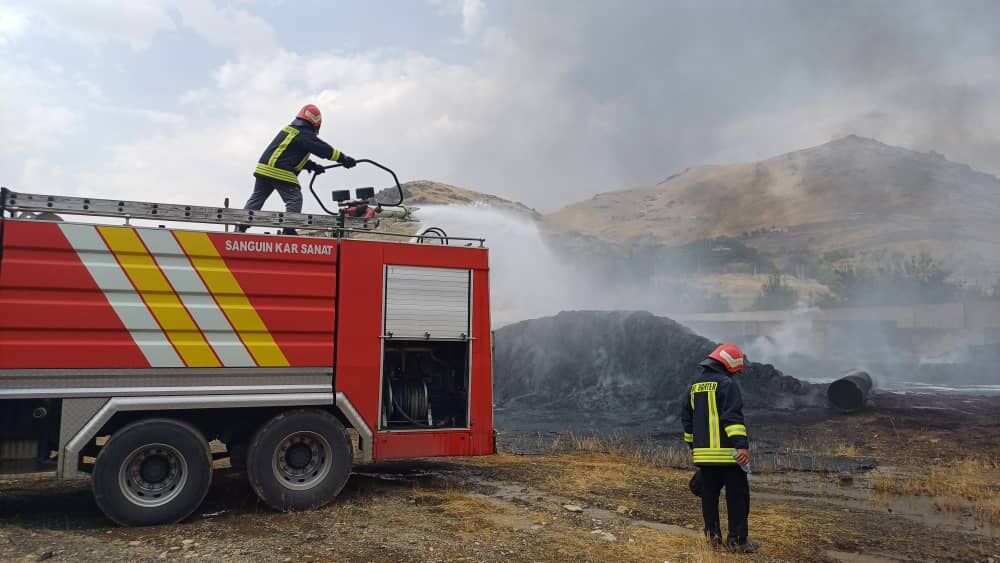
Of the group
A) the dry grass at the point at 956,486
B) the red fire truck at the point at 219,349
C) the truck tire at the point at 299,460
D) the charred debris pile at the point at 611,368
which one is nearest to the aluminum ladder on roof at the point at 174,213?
the red fire truck at the point at 219,349

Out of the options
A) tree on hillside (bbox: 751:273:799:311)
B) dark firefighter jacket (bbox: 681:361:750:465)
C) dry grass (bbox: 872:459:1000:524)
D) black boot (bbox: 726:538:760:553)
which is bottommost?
dry grass (bbox: 872:459:1000:524)

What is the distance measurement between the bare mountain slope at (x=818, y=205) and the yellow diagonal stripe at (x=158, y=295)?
153ft

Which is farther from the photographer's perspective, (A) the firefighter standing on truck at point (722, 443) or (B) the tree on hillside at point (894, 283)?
→ (B) the tree on hillside at point (894, 283)

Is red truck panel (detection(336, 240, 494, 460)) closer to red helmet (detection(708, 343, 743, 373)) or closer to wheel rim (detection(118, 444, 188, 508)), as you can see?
wheel rim (detection(118, 444, 188, 508))

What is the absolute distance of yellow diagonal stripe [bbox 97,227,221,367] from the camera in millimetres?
6070

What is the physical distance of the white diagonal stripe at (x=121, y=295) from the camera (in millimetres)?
5945

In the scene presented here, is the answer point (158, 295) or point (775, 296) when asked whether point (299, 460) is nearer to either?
point (158, 295)

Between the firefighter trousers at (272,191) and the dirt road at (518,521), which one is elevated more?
the firefighter trousers at (272,191)

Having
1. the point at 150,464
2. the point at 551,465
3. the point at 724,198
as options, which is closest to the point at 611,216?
the point at 724,198

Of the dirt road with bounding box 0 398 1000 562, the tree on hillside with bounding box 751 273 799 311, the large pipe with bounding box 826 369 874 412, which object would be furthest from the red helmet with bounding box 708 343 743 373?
the tree on hillside with bounding box 751 273 799 311

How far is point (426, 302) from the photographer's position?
716 centimetres

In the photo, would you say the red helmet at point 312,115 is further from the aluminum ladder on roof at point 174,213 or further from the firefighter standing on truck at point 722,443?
the firefighter standing on truck at point 722,443

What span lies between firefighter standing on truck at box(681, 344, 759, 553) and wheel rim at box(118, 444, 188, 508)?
4.66 metres

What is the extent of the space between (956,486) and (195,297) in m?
9.19
